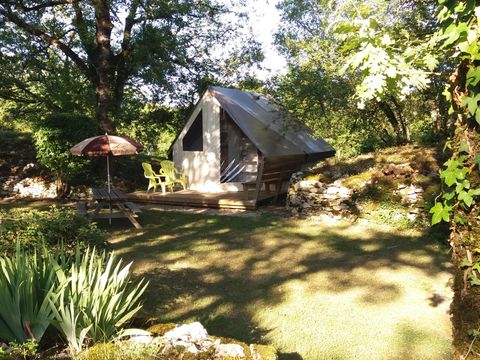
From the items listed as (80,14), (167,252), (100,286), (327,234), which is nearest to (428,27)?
(327,234)

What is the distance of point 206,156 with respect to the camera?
1314 centimetres

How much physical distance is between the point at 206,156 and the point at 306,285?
8.32 meters

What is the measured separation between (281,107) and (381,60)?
30.5 feet

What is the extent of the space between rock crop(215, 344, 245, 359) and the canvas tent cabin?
8800 mm

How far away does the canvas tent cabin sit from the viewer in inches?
471

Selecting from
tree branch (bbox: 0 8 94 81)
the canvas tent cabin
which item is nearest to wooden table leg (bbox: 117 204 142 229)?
the canvas tent cabin

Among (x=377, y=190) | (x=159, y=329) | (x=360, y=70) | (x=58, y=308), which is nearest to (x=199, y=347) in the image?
(x=159, y=329)

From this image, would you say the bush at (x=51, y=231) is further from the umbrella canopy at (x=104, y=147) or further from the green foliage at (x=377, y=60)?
the green foliage at (x=377, y=60)

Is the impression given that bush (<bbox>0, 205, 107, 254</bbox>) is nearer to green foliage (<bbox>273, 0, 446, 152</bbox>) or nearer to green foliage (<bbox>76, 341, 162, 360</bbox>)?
green foliage (<bbox>76, 341, 162, 360</bbox>)

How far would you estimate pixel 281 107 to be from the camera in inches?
456

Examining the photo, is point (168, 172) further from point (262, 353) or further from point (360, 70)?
point (262, 353)

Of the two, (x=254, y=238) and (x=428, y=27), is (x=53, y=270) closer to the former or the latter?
(x=254, y=238)

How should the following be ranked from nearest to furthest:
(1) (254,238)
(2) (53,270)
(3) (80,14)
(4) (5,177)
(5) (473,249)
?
(5) (473,249)
(2) (53,270)
(1) (254,238)
(4) (5,177)
(3) (80,14)

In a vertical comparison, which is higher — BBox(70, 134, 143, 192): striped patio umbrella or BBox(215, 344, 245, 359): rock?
BBox(70, 134, 143, 192): striped patio umbrella
